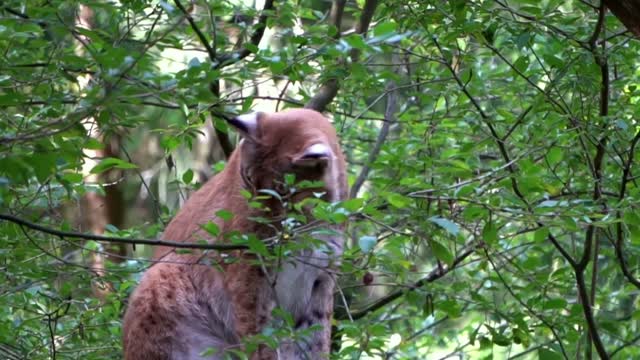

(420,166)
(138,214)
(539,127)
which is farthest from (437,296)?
(138,214)

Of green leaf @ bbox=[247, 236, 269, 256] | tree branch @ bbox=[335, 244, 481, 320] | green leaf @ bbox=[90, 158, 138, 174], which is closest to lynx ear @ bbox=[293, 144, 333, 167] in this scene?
green leaf @ bbox=[90, 158, 138, 174]

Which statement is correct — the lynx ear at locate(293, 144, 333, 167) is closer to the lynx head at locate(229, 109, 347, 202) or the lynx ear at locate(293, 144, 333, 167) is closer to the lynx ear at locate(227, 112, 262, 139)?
the lynx head at locate(229, 109, 347, 202)

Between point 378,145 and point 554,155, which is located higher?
point 554,155

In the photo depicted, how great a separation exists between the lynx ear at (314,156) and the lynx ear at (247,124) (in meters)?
0.28

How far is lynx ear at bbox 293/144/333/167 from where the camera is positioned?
4828 millimetres

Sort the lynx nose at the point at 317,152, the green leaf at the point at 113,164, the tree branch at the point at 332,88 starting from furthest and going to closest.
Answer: the tree branch at the point at 332,88
the lynx nose at the point at 317,152
the green leaf at the point at 113,164

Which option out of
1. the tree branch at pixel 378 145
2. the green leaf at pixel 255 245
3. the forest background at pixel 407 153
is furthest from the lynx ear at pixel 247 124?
the tree branch at pixel 378 145

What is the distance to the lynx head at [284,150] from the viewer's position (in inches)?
196

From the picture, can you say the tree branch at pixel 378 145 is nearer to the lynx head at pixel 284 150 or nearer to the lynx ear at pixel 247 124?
the lynx head at pixel 284 150

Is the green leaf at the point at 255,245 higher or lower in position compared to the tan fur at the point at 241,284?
higher

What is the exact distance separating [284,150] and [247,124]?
0.22 metres

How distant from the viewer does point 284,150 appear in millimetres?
5090

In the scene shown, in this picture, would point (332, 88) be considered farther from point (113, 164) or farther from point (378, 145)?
point (113, 164)

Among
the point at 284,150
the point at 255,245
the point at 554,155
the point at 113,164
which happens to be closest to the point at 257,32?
the point at 284,150
